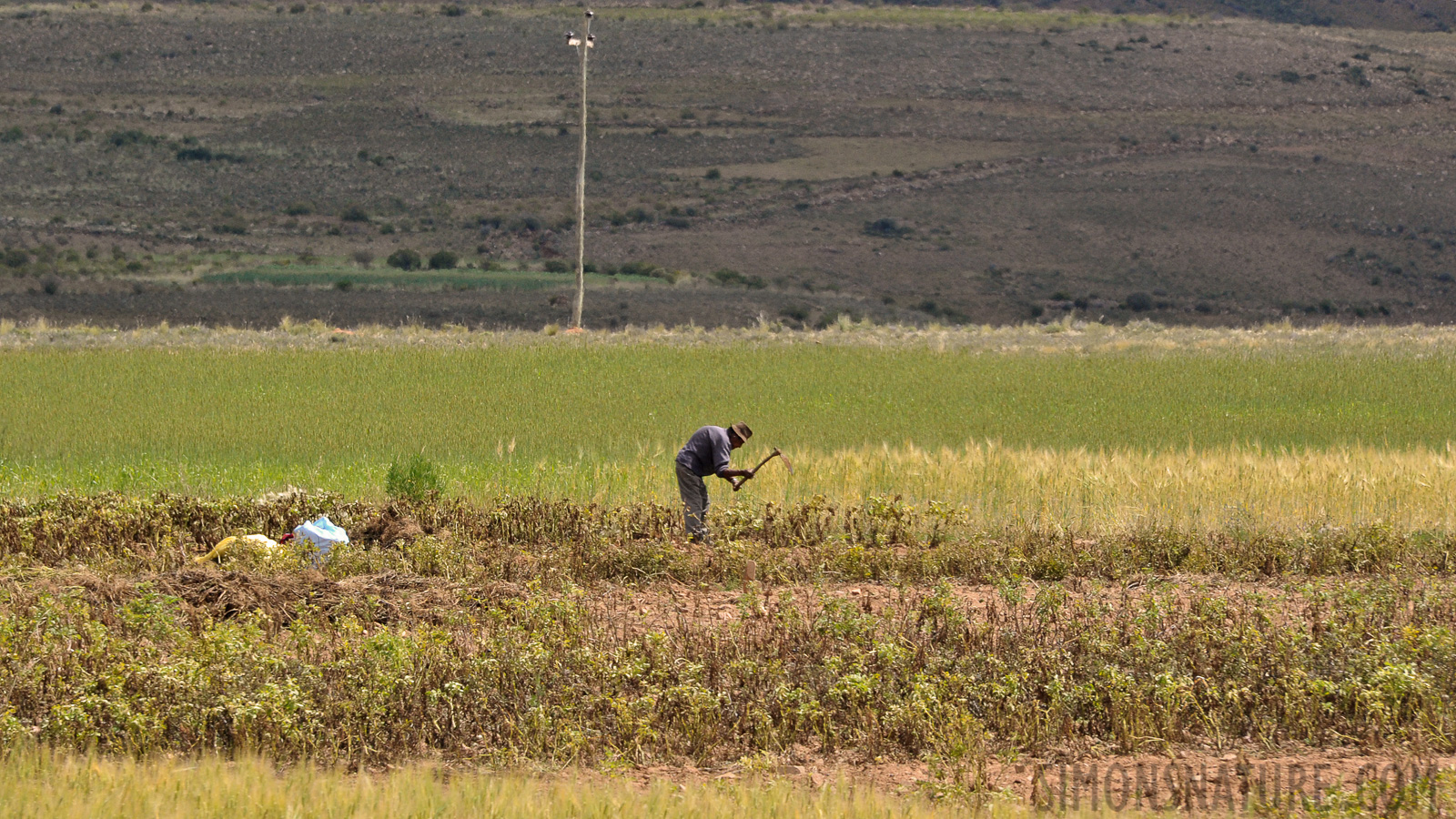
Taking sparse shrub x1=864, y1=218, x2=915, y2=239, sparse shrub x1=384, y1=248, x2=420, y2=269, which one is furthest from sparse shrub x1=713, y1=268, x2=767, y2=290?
sparse shrub x1=384, y1=248, x2=420, y2=269

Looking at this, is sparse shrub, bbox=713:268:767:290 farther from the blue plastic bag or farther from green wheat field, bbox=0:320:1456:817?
the blue plastic bag

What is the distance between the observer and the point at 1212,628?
888 cm

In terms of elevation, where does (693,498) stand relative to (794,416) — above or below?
above

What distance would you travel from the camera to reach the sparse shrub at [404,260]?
5372cm

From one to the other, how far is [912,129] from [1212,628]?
2529 inches

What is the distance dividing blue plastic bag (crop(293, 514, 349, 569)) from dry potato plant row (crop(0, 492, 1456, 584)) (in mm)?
163

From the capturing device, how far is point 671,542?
38.6 ft

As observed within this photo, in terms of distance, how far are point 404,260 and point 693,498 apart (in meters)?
43.2

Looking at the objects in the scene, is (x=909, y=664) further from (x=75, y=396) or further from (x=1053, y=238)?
(x=1053, y=238)

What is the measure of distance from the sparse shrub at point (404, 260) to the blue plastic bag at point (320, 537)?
42822 mm

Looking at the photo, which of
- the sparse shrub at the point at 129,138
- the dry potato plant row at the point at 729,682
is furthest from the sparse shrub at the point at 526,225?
the dry potato plant row at the point at 729,682

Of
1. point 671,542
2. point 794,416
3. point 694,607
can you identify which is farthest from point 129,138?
point 694,607

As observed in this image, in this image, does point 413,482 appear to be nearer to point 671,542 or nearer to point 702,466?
point 702,466

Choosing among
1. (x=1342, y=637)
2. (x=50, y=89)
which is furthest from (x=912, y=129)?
(x=1342, y=637)
